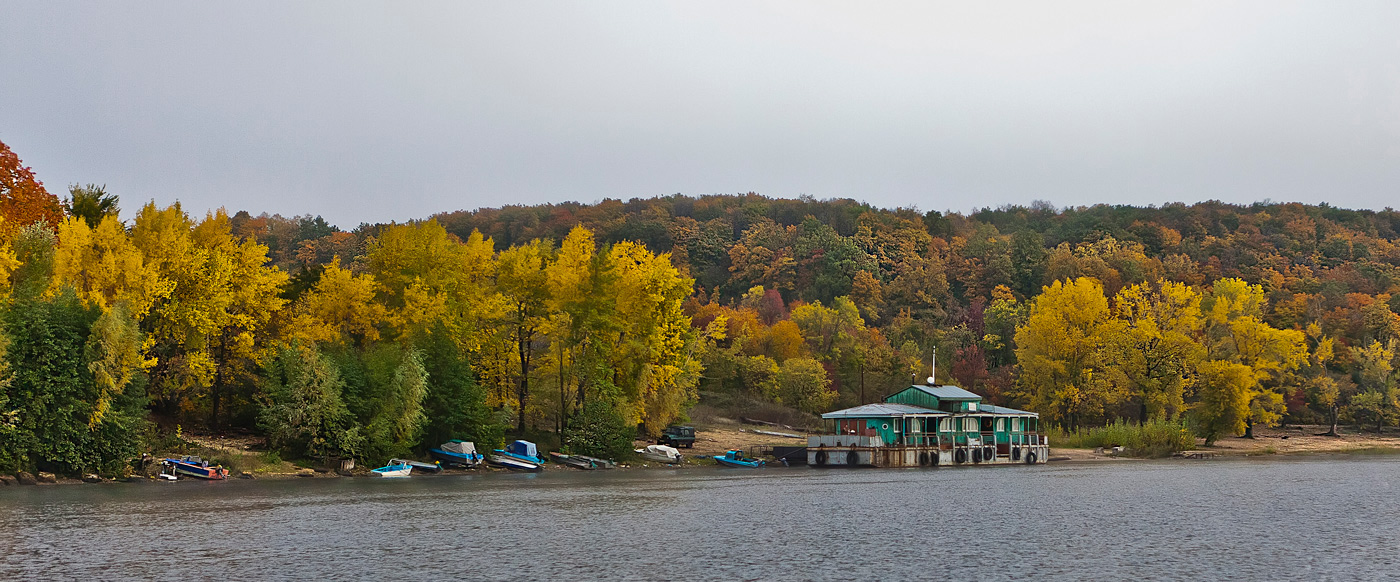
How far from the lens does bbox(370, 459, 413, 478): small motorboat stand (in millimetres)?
60219

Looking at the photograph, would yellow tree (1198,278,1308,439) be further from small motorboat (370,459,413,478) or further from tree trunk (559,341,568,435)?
small motorboat (370,459,413,478)

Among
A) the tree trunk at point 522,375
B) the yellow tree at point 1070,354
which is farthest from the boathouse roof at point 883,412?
the tree trunk at point 522,375

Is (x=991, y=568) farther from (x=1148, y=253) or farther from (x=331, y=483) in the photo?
(x=1148, y=253)

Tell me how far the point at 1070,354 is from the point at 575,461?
155 feet

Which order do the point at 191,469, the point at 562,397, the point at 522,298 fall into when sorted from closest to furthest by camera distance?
the point at 191,469 < the point at 522,298 < the point at 562,397

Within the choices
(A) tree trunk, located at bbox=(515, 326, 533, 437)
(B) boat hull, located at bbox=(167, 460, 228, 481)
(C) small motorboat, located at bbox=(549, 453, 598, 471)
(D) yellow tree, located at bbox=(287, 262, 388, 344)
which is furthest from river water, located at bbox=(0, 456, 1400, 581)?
(D) yellow tree, located at bbox=(287, 262, 388, 344)

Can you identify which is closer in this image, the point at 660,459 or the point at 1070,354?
the point at 660,459

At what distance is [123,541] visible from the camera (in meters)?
33.0

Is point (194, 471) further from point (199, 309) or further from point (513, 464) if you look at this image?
point (513, 464)

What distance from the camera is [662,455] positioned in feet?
242

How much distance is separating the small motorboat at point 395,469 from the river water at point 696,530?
3.22m

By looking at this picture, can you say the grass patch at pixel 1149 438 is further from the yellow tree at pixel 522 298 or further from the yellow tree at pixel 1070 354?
the yellow tree at pixel 522 298

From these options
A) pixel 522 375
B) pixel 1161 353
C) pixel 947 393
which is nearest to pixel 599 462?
pixel 522 375

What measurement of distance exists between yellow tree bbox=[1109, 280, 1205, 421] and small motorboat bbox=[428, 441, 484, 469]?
5558 centimetres
